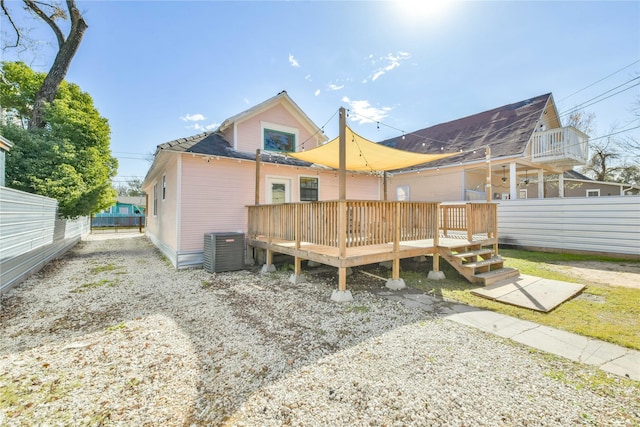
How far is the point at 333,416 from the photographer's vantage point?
74.7 inches

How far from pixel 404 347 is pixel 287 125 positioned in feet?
27.6

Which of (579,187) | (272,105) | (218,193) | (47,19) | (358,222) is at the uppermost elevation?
(47,19)

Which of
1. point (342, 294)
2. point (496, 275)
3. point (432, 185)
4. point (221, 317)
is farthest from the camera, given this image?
point (432, 185)

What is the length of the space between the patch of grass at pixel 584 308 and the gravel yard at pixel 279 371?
109 cm

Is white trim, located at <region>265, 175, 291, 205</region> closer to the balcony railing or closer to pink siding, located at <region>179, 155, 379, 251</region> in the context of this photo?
pink siding, located at <region>179, 155, 379, 251</region>

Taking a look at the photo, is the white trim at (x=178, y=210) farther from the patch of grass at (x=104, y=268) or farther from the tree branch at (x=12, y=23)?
the tree branch at (x=12, y=23)

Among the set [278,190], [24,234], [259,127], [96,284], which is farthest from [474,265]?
[24,234]

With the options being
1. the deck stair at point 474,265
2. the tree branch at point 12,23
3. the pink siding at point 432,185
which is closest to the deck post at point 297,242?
the deck stair at point 474,265

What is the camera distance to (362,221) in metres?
4.84

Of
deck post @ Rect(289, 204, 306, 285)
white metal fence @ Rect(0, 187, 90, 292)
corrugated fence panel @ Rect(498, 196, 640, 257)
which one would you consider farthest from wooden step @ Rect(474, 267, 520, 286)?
white metal fence @ Rect(0, 187, 90, 292)

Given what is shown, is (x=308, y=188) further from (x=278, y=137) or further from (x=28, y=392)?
(x=28, y=392)

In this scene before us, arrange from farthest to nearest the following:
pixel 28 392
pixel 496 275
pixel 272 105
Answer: pixel 272 105 < pixel 496 275 < pixel 28 392

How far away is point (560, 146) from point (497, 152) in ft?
8.27

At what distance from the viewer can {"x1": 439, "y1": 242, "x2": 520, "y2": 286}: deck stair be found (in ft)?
17.4
